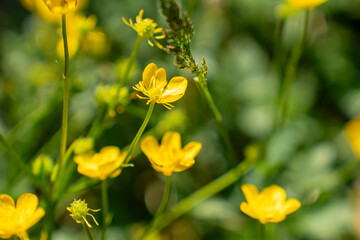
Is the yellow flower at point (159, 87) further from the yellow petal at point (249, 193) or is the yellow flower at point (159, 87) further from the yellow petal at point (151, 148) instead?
the yellow petal at point (249, 193)

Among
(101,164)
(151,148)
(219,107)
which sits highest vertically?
(219,107)

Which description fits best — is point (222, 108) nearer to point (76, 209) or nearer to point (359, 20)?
point (359, 20)

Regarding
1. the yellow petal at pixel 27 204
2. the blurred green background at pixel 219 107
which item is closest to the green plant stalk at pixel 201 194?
the blurred green background at pixel 219 107

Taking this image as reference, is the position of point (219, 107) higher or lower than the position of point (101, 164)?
higher

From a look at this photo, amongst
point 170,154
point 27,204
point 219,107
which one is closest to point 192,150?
point 170,154

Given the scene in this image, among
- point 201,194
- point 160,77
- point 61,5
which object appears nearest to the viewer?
point 61,5

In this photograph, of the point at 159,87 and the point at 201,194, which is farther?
the point at 201,194

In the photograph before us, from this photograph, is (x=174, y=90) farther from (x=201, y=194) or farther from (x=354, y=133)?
(x=354, y=133)
